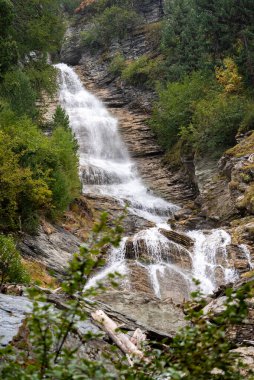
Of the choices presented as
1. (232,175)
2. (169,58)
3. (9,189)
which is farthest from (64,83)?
(9,189)

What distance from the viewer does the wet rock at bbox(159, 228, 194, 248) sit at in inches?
805

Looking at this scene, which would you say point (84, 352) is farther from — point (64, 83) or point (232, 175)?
point (64, 83)

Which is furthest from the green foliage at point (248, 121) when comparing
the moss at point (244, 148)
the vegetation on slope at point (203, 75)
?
the moss at point (244, 148)

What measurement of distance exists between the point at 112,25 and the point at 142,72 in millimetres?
11709

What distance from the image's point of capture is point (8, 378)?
2.62 meters

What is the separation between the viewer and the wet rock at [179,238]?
67.1 feet

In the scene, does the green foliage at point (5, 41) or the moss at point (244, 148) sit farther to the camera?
the moss at point (244, 148)

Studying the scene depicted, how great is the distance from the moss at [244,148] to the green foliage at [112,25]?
1227 inches

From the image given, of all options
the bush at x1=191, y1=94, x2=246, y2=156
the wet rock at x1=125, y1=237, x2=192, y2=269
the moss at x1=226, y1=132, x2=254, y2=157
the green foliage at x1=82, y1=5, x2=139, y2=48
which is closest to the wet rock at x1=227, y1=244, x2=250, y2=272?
the wet rock at x1=125, y1=237, x2=192, y2=269

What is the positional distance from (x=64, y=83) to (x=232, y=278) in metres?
34.2

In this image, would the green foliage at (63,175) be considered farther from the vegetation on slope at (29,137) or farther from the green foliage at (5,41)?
the green foliage at (5,41)

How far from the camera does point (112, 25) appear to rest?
52.6 metres

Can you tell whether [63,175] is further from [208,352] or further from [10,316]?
[208,352]

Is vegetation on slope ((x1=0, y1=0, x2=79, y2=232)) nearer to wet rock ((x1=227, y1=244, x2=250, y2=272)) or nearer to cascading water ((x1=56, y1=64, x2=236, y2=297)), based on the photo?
cascading water ((x1=56, y1=64, x2=236, y2=297))
